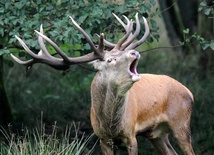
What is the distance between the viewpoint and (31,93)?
11.8m

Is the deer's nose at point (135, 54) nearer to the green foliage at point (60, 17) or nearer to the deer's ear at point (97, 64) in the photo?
the deer's ear at point (97, 64)

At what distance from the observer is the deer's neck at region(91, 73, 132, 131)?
7.64 meters

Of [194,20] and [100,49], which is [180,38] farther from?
[100,49]

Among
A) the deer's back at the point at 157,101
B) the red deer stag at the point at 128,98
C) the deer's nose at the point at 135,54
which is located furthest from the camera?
the deer's back at the point at 157,101

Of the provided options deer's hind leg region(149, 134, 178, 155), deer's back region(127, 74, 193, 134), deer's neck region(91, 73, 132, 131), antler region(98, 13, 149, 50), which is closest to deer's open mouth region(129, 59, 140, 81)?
deer's neck region(91, 73, 132, 131)

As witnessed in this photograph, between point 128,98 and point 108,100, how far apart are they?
0.97 ft

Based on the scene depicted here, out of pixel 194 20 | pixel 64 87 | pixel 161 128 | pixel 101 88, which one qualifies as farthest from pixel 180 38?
pixel 101 88

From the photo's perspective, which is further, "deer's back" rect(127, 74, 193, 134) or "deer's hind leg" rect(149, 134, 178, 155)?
"deer's hind leg" rect(149, 134, 178, 155)

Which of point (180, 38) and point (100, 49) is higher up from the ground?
point (100, 49)

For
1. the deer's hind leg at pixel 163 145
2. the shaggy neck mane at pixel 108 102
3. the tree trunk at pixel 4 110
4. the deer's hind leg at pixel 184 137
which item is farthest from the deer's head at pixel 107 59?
the tree trunk at pixel 4 110

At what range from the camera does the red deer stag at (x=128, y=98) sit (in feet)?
24.8

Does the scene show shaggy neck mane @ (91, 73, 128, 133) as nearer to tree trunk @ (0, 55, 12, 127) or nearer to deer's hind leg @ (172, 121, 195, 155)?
deer's hind leg @ (172, 121, 195, 155)

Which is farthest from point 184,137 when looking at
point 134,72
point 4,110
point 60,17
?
point 4,110

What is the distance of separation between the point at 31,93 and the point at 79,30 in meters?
4.36
